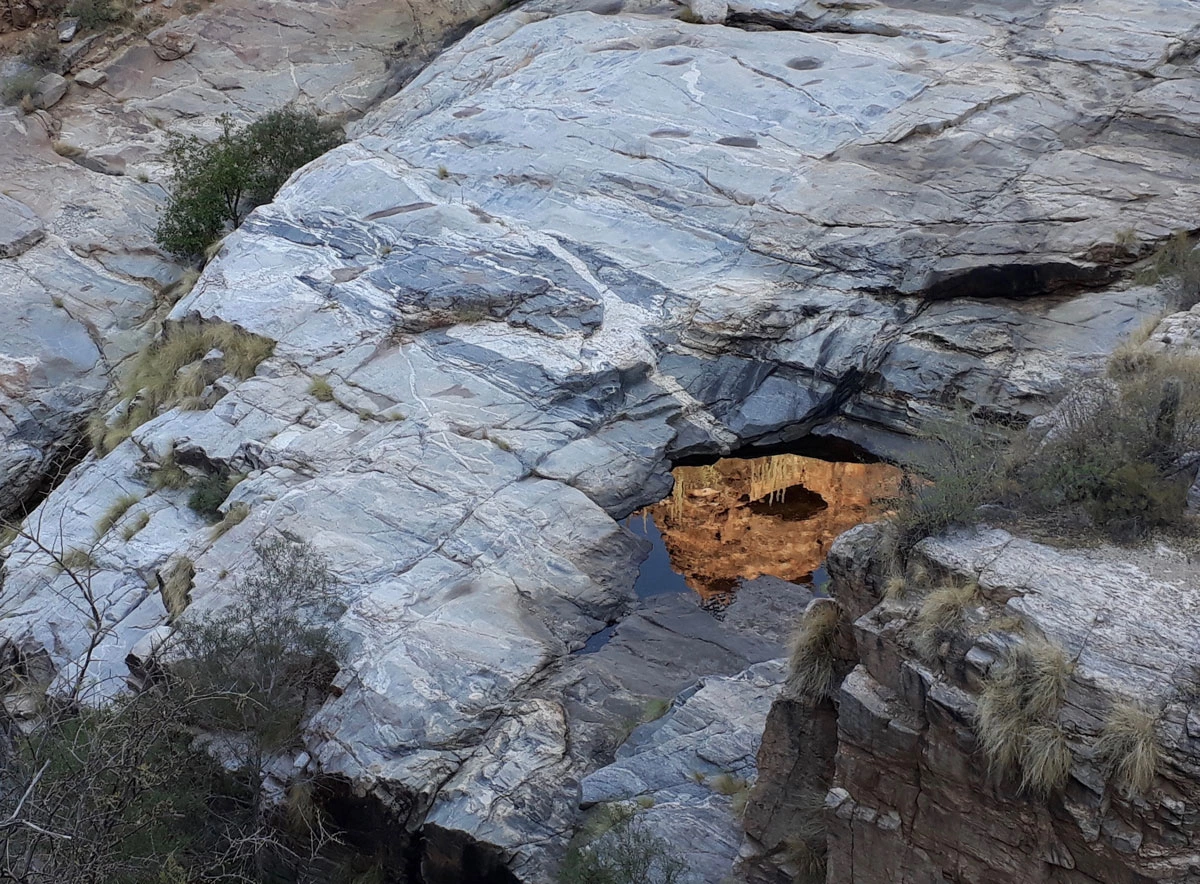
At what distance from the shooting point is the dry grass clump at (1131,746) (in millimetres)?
4906

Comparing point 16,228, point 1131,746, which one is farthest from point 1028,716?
point 16,228

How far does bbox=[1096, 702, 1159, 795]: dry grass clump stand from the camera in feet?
16.1

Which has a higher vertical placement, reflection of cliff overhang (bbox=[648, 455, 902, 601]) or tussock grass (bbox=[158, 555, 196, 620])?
tussock grass (bbox=[158, 555, 196, 620])

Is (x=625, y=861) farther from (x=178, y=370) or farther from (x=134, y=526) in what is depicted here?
(x=178, y=370)

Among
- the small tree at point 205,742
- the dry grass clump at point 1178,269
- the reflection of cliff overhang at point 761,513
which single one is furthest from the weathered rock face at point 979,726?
the dry grass clump at point 1178,269

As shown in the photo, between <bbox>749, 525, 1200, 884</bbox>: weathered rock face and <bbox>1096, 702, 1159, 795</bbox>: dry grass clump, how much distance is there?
0.02m

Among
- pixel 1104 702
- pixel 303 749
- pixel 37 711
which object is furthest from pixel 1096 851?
pixel 37 711

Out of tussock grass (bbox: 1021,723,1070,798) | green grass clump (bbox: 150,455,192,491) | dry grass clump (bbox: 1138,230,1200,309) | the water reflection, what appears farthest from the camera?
green grass clump (bbox: 150,455,192,491)

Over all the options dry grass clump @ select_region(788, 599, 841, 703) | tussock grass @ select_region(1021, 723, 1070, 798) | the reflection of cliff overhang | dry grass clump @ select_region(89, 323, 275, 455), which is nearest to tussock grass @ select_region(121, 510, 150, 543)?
dry grass clump @ select_region(89, 323, 275, 455)

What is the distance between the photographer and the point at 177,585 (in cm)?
1002

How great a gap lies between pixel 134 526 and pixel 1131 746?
918 centimetres

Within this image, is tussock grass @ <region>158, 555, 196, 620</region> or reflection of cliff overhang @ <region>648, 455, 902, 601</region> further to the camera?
reflection of cliff overhang @ <region>648, 455, 902, 601</region>

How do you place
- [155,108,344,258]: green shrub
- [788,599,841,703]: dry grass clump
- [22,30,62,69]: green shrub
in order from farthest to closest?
[22,30,62,69]: green shrub
[155,108,344,258]: green shrub
[788,599,841,703]: dry grass clump

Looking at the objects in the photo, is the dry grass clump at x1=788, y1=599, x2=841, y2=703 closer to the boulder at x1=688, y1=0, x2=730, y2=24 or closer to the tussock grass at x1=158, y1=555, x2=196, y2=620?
the tussock grass at x1=158, y1=555, x2=196, y2=620
